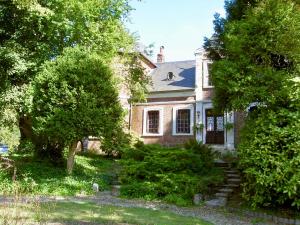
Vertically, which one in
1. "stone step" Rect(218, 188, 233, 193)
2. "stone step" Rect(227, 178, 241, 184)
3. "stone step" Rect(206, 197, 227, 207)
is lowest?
"stone step" Rect(206, 197, 227, 207)

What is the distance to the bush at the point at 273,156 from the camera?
8391 mm

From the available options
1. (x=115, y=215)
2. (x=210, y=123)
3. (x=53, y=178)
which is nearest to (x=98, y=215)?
(x=115, y=215)

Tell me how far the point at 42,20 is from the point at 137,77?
21.5 feet

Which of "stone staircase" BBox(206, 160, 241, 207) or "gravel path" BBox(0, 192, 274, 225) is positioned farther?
"stone staircase" BBox(206, 160, 241, 207)

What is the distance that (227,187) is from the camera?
12539 mm

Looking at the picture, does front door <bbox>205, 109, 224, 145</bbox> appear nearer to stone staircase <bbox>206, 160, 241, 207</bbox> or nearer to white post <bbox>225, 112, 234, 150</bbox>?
white post <bbox>225, 112, 234, 150</bbox>

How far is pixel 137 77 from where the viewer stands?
794 inches

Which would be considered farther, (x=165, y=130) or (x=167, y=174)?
(x=165, y=130)

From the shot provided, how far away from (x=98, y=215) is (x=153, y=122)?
60.0 ft

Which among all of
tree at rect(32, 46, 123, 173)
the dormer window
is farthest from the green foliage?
the dormer window

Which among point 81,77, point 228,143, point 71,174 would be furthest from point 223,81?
point 228,143

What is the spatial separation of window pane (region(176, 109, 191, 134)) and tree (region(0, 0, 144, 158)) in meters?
9.71

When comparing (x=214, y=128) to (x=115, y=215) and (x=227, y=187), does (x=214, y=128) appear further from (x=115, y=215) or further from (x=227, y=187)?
(x=115, y=215)

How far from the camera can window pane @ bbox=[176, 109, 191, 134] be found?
81.7ft
